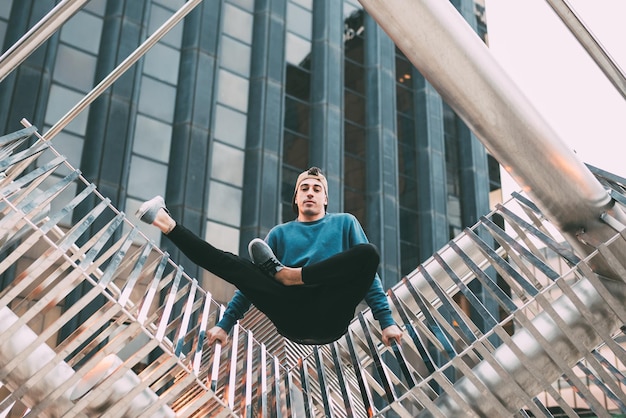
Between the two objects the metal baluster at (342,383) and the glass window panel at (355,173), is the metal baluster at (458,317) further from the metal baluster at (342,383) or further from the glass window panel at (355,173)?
the glass window panel at (355,173)

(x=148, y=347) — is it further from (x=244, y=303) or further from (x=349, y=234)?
(x=349, y=234)

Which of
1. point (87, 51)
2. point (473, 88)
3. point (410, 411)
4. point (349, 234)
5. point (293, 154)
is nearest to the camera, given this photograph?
point (473, 88)

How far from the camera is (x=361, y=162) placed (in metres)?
24.3

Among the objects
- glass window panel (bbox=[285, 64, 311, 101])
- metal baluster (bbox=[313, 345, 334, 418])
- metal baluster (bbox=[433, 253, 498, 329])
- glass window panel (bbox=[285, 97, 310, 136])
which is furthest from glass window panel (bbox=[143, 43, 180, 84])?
metal baluster (bbox=[433, 253, 498, 329])

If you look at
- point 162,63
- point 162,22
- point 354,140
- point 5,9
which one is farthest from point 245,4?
point 5,9

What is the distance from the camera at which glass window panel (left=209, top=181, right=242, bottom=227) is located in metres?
19.3

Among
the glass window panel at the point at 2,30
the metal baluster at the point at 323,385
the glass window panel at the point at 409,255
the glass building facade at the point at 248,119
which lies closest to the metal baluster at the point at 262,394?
the metal baluster at the point at 323,385

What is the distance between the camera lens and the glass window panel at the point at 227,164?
65.2 ft

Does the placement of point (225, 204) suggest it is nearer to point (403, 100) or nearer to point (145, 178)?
point (145, 178)

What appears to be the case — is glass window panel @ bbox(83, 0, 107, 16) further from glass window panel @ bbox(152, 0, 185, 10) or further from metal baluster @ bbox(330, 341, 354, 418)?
metal baluster @ bbox(330, 341, 354, 418)

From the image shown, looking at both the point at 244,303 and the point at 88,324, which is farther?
the point at 244,303

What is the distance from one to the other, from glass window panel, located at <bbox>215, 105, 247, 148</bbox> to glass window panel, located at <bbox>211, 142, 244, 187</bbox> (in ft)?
1.02

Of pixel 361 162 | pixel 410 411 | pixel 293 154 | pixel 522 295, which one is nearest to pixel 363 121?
pixel 361 162

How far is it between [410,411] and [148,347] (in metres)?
1.80
